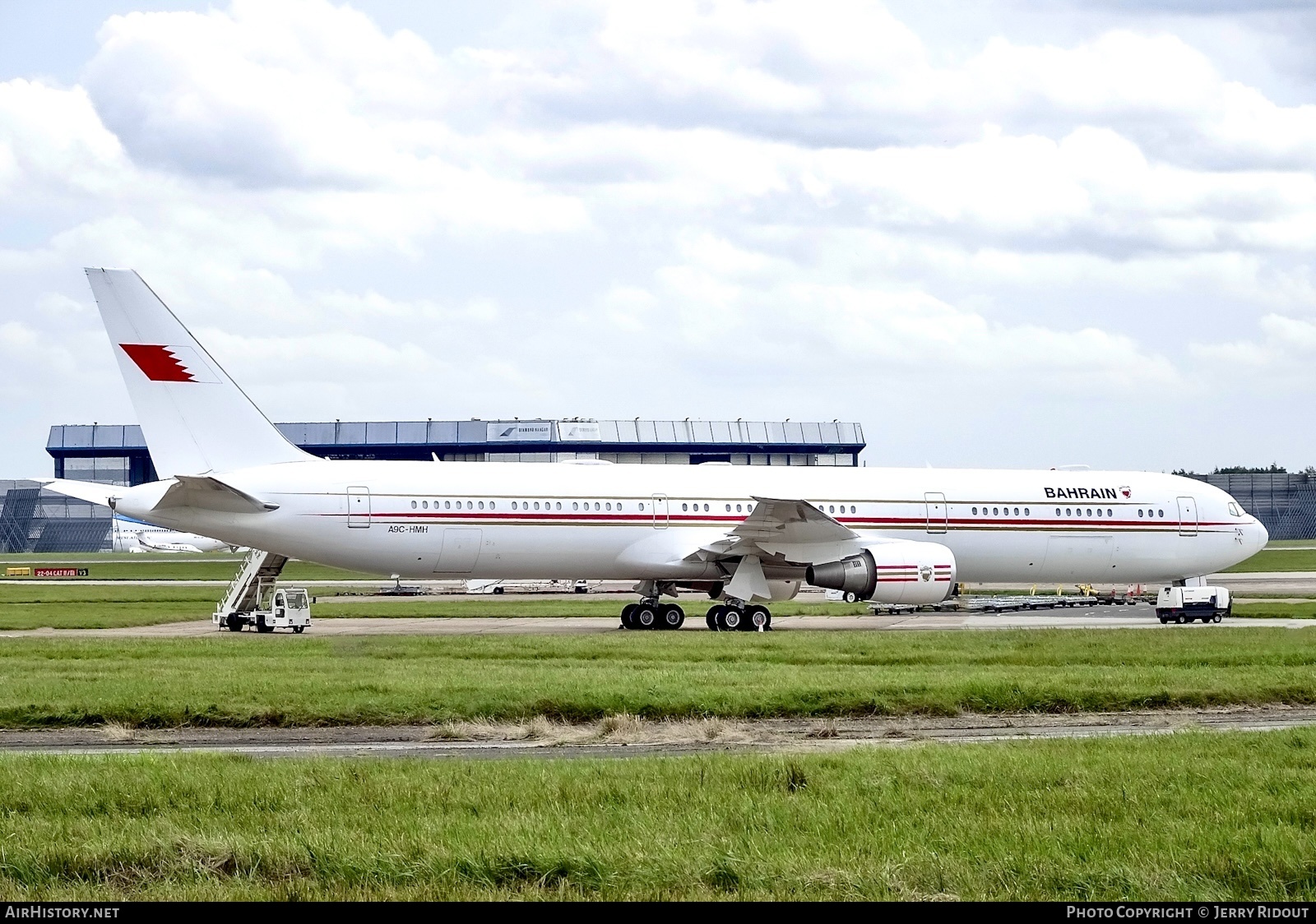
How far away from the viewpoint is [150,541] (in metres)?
98.9

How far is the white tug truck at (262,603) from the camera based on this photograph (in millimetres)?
32938

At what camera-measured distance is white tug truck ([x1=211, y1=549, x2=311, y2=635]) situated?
32.9m

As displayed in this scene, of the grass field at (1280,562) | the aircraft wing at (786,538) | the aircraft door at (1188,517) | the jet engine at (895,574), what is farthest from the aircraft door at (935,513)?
the grass field at (1280,562)

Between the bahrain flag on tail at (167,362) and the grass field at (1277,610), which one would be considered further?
the grass field at (1277,610)

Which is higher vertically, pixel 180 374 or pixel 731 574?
pixel 180 374

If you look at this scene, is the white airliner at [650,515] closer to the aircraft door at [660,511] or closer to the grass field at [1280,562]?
the aircraft door at [660,511]

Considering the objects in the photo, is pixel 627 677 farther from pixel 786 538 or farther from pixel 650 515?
pixel 650 515

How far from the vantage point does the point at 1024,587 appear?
61.7 metres

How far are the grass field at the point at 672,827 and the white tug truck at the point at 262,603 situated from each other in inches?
833

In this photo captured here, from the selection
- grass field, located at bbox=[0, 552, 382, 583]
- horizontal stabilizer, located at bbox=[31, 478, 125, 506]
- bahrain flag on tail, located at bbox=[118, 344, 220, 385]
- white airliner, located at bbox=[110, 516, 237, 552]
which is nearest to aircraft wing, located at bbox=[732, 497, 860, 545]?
bahrain flag on tail, located at bbox=[118, 344, 220, 385]

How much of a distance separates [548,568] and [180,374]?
875 centimetres

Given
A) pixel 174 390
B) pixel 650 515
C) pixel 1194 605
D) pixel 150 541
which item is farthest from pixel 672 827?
pixel 150 541

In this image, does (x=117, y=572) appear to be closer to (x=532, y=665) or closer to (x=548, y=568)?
(x=548, y=568)

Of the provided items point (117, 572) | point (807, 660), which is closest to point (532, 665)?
point (807, 660)
